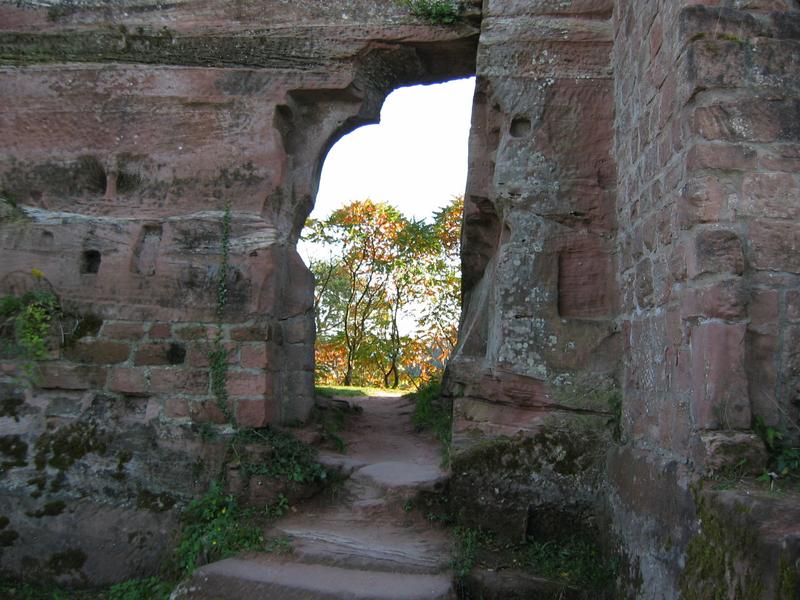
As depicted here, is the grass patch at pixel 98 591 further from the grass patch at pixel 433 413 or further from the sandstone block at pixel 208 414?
the grass patch at pixel 433 413

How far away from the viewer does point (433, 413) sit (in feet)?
20.2

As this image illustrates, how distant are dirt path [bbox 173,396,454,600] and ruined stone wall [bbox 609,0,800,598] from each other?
111 centimetres

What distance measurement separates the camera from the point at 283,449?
4.50 meters

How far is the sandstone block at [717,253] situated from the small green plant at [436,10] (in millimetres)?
2849

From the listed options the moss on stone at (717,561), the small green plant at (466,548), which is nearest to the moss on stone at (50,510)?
the small green plant at (466,548)

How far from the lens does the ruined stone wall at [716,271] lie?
108 inches

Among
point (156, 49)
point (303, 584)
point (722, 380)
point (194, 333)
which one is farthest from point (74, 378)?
point (722, 380)

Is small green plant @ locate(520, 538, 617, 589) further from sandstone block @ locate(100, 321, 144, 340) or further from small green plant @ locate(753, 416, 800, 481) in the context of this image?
sandstone block @ locate(100, 321, 144, 340)

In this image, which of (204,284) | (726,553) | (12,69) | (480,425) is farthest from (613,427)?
(12,69)

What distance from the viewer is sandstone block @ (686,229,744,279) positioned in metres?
2.84

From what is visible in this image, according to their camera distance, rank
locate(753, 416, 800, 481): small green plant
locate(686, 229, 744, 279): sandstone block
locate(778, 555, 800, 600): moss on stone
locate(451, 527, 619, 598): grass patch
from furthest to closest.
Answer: locate(451, 527, 619, 598): grass patch → locate(686, 229, 744, 279): sandstone block → locate(753, 416, 800, 481): small green plant → locate(778, 555, 800, 600): moss on stone

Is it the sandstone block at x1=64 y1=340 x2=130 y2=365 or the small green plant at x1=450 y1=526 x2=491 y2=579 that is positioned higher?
the sandstone block at x1=64 y1=340 x2=130 y2=365

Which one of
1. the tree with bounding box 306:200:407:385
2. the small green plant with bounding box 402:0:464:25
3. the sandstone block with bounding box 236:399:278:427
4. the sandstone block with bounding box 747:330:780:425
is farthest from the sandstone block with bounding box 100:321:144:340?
the tree with bounding box 306:200:407:385

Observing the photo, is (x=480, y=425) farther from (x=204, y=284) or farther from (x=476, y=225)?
(x=204, y=284)
